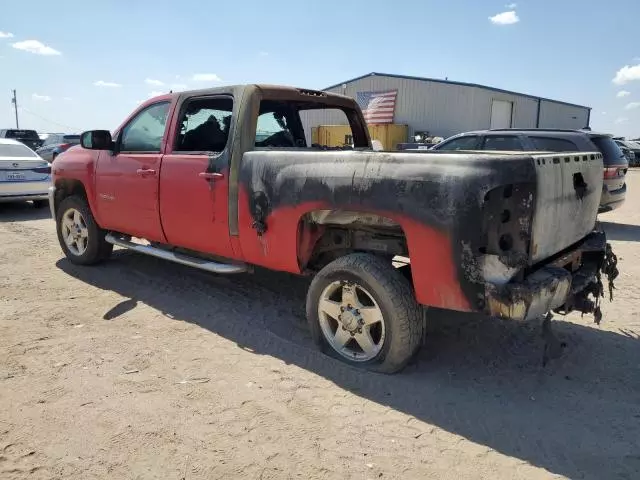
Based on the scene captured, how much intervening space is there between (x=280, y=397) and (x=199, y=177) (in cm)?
201

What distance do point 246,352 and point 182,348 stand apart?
50 centimetres

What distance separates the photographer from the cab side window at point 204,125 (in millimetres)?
4453

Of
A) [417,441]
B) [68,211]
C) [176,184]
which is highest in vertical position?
[176,184]

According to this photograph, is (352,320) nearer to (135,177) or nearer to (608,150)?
(135,177)

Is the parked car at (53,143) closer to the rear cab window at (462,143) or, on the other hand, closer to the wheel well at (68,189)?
the wheel well at (68,189)

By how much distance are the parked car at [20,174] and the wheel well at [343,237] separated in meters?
8.61

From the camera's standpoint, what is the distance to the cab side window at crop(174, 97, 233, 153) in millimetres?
4453

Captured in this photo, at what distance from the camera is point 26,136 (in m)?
26.4

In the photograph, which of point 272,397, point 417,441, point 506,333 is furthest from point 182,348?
point 506,333

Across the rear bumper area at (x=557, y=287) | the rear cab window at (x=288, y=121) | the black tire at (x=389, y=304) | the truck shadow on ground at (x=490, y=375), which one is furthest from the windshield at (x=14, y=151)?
the rear bumper area at (x=557, y=287)

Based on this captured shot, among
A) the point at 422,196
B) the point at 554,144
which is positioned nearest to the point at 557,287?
the point at 422,196

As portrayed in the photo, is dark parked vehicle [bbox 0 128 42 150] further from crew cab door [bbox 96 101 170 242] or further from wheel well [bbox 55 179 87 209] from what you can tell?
crew cab door [bbox 96 101 170 242]

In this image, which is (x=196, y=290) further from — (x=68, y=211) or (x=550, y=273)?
(x=550, y=273)

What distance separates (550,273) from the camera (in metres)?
3.08
